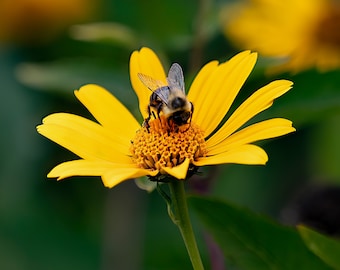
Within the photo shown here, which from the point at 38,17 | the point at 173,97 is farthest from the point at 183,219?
the point at 38,17

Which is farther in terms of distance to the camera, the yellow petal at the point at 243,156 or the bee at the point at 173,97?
the bee at the point at 173,97

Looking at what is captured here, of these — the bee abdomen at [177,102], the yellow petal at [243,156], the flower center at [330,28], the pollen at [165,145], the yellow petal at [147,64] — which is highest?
the flower center at [330,28]

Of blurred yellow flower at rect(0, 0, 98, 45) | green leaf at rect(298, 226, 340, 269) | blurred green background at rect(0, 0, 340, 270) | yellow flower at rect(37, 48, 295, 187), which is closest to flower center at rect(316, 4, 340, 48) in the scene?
blurred green background at rect(0, 0, 340, 270)

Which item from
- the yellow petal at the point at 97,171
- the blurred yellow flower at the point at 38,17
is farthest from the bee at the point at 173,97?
the blurred yellow flower at the point at 38,17

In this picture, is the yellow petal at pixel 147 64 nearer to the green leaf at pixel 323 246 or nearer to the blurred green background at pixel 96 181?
the green leaf at pixel 323 246

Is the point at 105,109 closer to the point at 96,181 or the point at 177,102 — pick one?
the point at 177,102

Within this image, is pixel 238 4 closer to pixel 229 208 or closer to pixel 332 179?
pixel 332 179
